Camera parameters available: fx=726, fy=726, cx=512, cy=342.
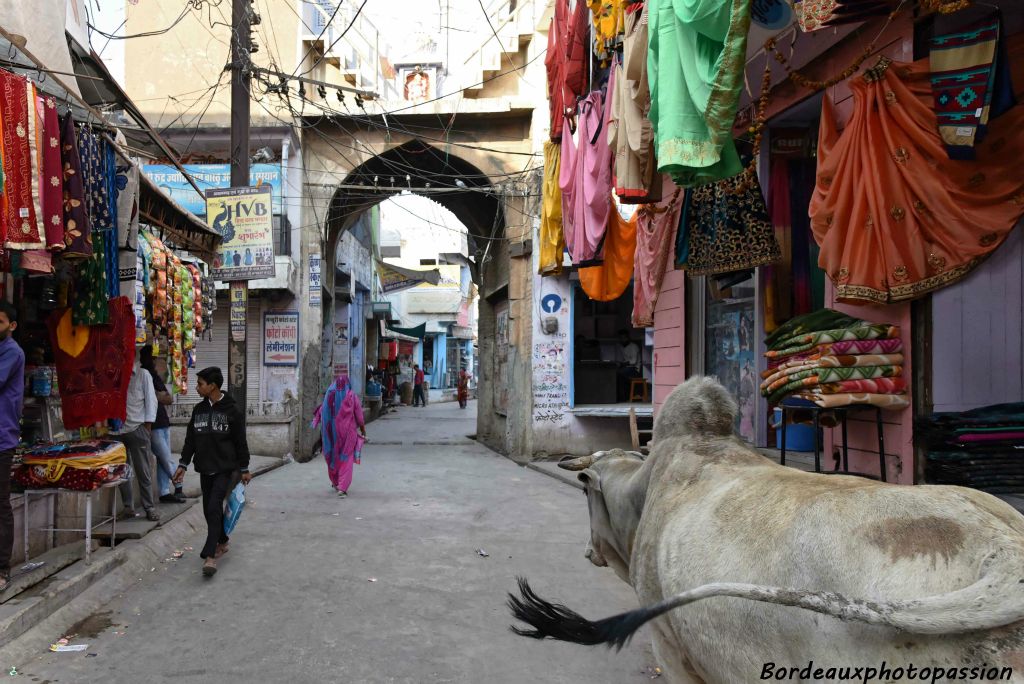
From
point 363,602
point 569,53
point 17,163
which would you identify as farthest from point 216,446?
point 569,53

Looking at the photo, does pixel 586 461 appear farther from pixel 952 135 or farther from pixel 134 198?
pixel 134 198

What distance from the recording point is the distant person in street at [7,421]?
4.48m

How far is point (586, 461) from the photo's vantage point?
3.67 metres

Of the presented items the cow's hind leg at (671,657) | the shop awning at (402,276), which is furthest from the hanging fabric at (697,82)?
the shop awning at (402,276)

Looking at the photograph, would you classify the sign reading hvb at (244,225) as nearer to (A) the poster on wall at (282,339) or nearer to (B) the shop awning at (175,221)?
(B) the shop awning at (175,221)

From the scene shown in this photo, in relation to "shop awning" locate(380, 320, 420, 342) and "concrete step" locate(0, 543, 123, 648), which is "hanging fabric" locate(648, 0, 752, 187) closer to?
"concrete step" locate(0, 543, 123, 648)

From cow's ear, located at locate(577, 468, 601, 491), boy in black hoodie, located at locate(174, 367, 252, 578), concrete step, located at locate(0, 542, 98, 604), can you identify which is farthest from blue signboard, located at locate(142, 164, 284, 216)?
cow's ear, located at locate(577, 468, 601, 491)

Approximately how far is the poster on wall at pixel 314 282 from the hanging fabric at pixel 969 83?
12.7 metres

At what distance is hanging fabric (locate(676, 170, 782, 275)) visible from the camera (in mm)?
5641

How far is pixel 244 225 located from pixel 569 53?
476 cm

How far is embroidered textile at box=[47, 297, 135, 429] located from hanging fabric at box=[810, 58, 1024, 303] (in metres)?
5.78

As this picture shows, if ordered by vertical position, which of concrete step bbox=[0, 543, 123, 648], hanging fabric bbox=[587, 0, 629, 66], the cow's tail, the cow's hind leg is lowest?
concrete step bbox=[0, 543, 123, 648]

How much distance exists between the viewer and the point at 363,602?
5.18 metres

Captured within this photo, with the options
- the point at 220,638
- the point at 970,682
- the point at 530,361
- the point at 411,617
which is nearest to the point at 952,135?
the point at 970,682
